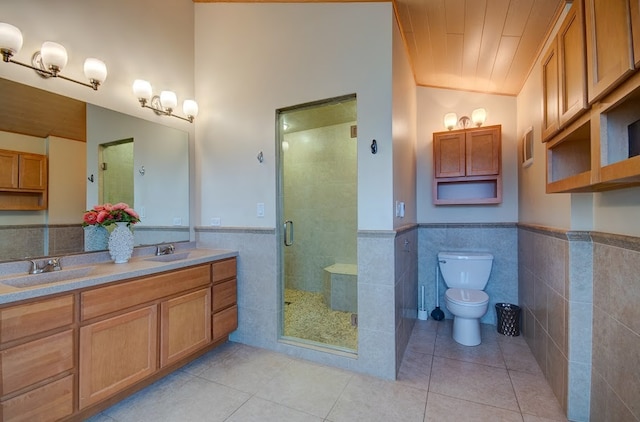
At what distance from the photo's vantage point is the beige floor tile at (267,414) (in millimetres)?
1651

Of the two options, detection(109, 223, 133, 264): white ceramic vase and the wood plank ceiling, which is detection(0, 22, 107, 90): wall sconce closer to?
detection(109, 223, 133, 264): white ceramic vase

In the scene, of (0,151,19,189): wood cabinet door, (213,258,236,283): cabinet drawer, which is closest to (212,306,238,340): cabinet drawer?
(213,258,236,283): cabinet drawer

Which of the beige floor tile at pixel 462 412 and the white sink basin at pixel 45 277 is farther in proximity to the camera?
the beige floor tile at pixel 462 412

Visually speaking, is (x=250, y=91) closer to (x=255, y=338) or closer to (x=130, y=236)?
(x=130, y=236)

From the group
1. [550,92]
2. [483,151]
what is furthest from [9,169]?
[483,151]

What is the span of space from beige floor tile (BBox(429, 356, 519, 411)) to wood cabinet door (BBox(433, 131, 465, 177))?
1.73 metres

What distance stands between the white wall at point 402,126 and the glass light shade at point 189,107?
5.92 ft

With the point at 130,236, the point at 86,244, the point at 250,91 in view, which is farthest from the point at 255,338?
the point at 250,91

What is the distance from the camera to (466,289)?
2.79 meters

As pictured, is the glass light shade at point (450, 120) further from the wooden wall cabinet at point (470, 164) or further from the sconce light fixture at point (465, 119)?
the wooden wall cabinet at point (470, 164)

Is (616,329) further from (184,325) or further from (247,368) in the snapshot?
(184,325)

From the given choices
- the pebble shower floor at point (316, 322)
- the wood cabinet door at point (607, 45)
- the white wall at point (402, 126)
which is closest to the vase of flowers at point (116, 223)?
the pebble shower floor at point (316, 322)

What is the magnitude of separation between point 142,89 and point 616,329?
10.9 ft

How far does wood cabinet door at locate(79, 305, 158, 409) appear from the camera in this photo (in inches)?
61.5
